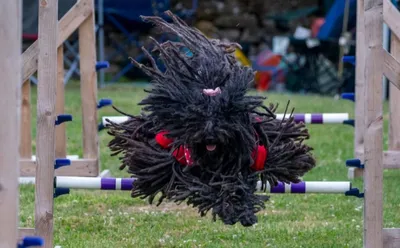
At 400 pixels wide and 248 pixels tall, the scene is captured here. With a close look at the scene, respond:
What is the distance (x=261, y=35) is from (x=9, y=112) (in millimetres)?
12488

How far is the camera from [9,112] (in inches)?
101

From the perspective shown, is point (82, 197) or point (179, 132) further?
point (82, 197)

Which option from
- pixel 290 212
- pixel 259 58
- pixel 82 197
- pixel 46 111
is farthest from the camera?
pixel 259 58

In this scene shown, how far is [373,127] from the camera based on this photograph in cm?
379

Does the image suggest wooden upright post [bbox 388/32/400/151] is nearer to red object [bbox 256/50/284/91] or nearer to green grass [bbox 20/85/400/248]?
green grass [bbox 20/85/400/248]

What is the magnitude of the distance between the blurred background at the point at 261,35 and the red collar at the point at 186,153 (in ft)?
27.0

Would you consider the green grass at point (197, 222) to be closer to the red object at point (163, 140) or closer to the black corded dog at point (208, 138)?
the black corded dog at point (208, 138)

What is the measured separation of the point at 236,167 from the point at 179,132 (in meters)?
0.26

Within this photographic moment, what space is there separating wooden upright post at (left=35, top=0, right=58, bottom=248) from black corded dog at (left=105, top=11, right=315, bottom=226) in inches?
13.4

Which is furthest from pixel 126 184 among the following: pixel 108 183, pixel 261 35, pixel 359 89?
pixel 261 35

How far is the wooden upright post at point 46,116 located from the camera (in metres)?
3.78

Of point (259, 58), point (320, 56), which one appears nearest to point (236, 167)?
point (320, 56)

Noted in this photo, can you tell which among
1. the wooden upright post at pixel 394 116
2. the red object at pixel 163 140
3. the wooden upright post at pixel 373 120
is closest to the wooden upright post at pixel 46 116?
the red object at pixel 163 140

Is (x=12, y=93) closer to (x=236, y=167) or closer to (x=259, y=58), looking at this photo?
(x=236, y=167)
